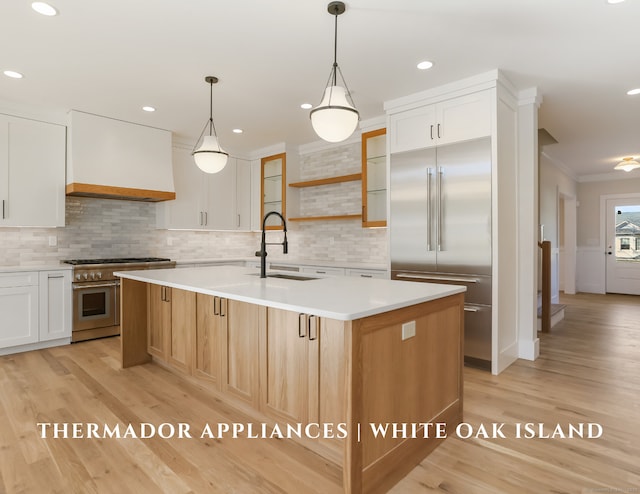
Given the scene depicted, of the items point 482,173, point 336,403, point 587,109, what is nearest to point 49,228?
point 336,403

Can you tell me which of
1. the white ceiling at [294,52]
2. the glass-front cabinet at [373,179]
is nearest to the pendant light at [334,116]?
the white ceiling at [294,52]

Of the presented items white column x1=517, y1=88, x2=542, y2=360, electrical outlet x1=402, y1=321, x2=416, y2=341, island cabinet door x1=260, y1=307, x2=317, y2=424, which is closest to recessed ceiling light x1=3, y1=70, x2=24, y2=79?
island cabinet door x1=260, y1=307, x2=317, y2=424

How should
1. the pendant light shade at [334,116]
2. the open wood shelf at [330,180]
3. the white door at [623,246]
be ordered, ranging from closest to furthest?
the pendant light shade at [334,116] < the open wood shelf at [330,180] < the white door at [623,246]

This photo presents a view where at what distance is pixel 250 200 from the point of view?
616 centimetres

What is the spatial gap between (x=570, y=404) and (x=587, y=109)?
3125mm

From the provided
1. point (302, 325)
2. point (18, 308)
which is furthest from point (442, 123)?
point (18, 308)

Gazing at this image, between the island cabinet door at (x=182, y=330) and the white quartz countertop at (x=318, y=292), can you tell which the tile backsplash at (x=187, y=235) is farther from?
the island cabinet door at (x=182, y=330)

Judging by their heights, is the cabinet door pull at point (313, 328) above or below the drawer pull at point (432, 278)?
below

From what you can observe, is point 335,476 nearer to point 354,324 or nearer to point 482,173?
point 354,324

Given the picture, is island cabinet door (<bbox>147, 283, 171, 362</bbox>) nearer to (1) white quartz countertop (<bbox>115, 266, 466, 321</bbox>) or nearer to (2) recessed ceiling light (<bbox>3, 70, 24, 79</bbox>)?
(1) white quartz countertop (<bbox>115, 266, 466, 321</bbox>)

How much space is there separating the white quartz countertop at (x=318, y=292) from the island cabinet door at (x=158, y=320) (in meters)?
0.20

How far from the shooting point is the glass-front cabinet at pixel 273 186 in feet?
18.6

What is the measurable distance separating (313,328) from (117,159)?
3735 millimetres

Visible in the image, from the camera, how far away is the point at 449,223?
3.47 m
